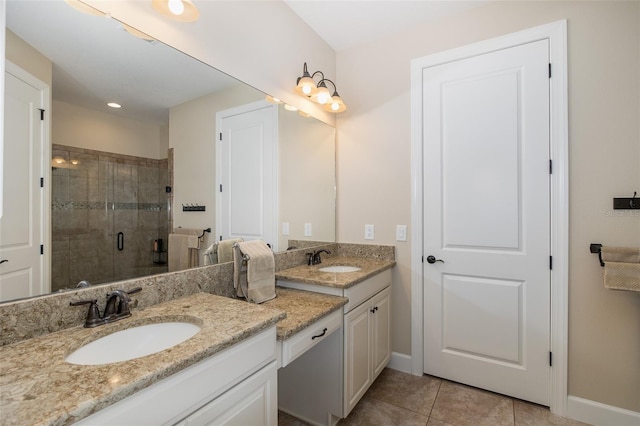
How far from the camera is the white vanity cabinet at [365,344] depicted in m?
1.71

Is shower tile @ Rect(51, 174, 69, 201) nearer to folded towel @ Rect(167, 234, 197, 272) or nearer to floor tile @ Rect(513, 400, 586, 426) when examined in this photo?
folded towel @ Rect(167, 234, 197, 272)

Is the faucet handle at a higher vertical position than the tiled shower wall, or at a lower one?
lower

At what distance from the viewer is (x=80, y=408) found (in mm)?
617

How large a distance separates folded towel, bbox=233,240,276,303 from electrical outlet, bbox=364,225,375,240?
1091 mm

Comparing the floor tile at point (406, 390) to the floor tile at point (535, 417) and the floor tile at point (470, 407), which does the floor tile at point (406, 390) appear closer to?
the floor tile at point (470, 407)

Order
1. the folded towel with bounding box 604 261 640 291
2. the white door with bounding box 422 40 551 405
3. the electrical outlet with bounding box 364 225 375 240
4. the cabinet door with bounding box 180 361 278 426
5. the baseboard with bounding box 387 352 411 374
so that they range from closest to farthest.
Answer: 1. the cabinet door with bounding box 180 361 278 426
2. the folded towel with bounding box 604 261 640 291
3. the white door with bounding box 422 40 551 405
4. the baseboard with bounding box 387 352 411 374
5. the electrical outlet with bounding box 364 225 375 240

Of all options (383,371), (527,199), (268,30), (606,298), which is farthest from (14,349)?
(606,298)

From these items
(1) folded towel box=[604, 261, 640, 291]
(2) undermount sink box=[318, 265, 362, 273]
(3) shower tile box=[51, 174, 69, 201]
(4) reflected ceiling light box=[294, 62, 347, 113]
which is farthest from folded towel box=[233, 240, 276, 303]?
(1) folded towel box=[604, 261, 640, 291]

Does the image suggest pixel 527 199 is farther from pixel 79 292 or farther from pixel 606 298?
pixel 79 292

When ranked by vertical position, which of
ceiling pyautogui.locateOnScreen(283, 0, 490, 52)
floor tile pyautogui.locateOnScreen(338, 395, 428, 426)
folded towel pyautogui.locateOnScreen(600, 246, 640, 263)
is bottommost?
floor tile pyautogui.locateOnScreen(338, 395, 428, 426)

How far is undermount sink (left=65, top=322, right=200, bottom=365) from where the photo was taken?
36.7 inches

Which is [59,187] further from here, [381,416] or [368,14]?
[368,14]

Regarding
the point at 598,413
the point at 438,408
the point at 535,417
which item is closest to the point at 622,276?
the point at 598,413

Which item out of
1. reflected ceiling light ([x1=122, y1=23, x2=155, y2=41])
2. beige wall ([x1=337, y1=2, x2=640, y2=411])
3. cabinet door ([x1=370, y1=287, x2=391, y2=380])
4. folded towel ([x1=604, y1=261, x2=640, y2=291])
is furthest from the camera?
cabinet door ([x1=370, y1=287, x2=391, y2=380])
